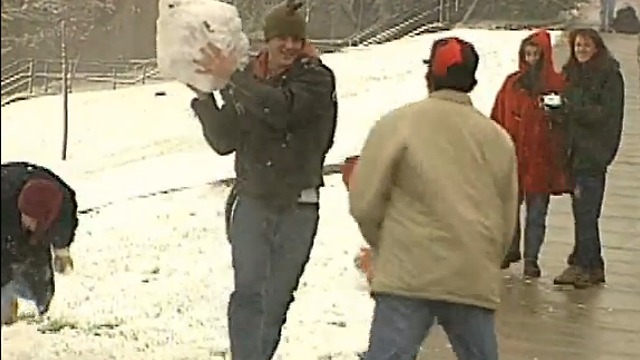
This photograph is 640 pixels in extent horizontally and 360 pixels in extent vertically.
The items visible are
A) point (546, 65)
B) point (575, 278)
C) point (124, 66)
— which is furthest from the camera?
point (124, 66)

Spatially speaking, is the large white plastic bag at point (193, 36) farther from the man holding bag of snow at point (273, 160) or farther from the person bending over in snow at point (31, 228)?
the person bending over in snow at point (31, 228)

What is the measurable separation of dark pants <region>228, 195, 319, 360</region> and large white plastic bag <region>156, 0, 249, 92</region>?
0.64m

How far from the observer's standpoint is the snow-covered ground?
740 centimetres

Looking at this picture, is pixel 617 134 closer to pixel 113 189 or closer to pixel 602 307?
pixel 602 307

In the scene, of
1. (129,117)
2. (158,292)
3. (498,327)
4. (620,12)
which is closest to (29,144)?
(158,292)

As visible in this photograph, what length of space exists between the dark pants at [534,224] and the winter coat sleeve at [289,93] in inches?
144

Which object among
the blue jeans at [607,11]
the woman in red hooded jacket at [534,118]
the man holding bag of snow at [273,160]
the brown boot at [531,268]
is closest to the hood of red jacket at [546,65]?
the woman in red hooded jacket at [534,118]

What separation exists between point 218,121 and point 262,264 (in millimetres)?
607

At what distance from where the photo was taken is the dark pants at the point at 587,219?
29.5 feet

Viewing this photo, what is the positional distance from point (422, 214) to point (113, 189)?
621 cm

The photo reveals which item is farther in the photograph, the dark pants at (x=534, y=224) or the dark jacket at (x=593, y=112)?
the dark pants at (x=534, y=224)

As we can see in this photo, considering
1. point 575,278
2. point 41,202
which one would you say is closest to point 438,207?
point 41,202

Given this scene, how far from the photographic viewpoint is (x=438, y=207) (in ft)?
16.4

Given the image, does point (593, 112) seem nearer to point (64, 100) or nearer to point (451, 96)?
point (451, 96)
